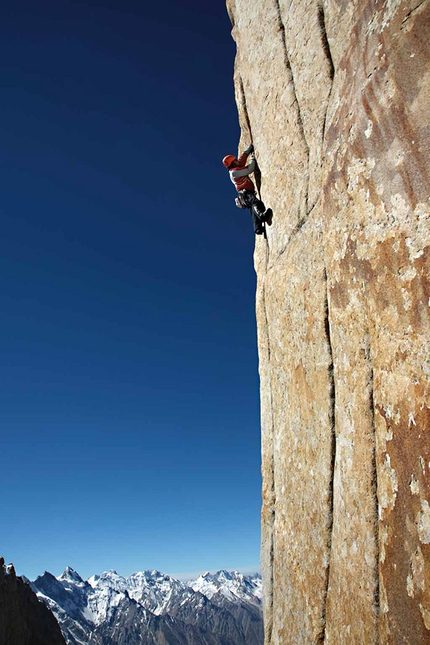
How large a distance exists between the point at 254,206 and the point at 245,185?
1.11 meters

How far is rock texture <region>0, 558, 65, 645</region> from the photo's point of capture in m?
62.0

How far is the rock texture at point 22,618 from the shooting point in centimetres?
6202

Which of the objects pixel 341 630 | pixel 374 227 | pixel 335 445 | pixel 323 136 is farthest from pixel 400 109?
pixel 341 630

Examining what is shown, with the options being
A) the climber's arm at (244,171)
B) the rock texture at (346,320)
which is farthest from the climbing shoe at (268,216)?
the climber's arm at (244,171)

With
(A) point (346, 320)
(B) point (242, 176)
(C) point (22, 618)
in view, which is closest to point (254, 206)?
(B) point (242, 176)

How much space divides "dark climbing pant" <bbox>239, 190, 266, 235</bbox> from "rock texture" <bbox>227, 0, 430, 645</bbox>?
33 centimetres

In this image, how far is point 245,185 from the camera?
43.1 feet

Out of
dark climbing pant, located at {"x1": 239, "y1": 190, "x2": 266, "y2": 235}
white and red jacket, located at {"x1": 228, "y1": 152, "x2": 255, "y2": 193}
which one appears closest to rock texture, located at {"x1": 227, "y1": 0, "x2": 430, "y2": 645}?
dark climbing pant, located at {"x1": 239, "y1": 190, "x2": 266, "y2": 235}

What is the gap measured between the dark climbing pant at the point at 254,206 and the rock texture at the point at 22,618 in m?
68.2

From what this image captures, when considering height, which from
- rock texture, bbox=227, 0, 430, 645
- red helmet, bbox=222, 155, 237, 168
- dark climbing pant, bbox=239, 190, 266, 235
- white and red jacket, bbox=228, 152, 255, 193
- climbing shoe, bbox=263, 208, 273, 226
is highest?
red helmet, bbox=222, 155, 237, 168

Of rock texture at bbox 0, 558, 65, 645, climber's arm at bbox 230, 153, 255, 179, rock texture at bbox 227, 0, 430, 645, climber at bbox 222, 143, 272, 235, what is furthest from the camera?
rock texture at bbox 0, 558, 65, 645

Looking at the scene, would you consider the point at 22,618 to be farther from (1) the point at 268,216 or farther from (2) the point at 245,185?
(1) the point at 268,216

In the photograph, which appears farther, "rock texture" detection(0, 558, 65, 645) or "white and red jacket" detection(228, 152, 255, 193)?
"rock texture" detection(0, 558, 65, 645)

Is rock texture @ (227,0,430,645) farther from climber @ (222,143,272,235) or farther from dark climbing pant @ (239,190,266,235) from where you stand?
climber @ (222,143,272,235)
